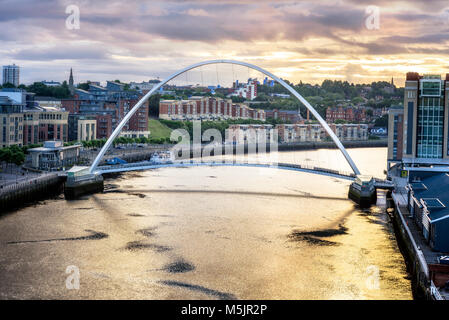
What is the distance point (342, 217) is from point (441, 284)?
8119 millimetres

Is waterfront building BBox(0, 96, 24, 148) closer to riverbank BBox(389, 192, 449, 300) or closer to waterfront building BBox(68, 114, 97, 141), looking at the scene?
waterfront building BBox(68, 114, 97, 141)

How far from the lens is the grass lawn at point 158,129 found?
50.8 m

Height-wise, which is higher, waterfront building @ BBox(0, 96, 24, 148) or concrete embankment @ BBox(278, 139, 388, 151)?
waterfront building @ BBox(0, 96, 24, 148)

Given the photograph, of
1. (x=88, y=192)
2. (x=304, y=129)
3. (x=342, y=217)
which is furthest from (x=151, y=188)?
(x=304, y=129)

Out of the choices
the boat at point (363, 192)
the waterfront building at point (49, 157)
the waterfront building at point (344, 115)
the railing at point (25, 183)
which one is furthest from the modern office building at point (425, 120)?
the waterfront building at point (344, 115)

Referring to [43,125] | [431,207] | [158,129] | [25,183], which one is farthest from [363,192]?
[158,129]

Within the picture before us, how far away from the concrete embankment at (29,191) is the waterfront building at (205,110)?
3125cm

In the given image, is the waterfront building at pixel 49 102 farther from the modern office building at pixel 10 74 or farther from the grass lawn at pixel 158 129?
the modern office building at pixel 10 74

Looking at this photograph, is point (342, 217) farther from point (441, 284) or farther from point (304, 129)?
point (304, 129)

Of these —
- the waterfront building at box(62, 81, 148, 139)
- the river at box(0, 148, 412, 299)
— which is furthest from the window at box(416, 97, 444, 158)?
the waterfront building at box(62, 81, 148, 139)

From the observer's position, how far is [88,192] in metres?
23.4

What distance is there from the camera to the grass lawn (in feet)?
167

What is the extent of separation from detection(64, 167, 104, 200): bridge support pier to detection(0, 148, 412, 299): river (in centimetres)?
40
